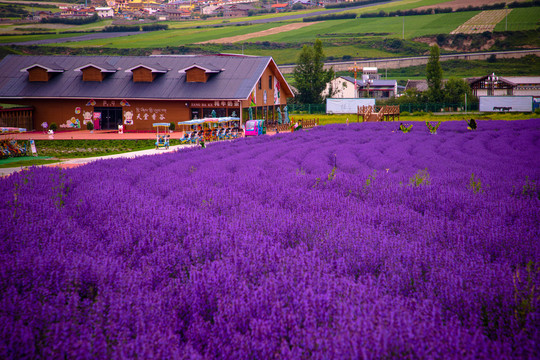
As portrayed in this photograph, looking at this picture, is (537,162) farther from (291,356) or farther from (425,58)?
(425,58)

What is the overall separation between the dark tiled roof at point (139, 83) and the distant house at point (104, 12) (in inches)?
6245

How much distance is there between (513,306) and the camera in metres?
2.78

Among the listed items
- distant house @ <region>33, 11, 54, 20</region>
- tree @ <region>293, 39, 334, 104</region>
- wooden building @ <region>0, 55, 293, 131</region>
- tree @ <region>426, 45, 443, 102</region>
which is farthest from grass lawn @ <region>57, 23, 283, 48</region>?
tree @ <region>426, 45, 443, 102</region>

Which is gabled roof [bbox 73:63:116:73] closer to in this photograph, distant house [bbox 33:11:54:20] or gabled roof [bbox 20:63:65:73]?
gabled roof [bbox 20:63:65:73]

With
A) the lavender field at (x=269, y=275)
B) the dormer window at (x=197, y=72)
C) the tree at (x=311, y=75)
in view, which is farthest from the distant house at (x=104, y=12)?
the lavender field at (x=269, y=275)

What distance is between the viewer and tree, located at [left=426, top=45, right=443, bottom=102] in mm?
71438

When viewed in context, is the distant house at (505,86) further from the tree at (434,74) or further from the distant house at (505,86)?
the tree at (434,74)

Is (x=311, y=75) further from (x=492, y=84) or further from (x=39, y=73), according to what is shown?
(x=39, y=73)

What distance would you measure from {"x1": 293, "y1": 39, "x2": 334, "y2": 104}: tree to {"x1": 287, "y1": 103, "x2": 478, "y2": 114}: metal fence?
2.33 meters

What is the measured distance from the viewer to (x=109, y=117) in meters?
41.2

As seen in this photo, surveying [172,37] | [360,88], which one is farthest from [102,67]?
[172,37]

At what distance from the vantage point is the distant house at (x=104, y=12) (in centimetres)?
18668

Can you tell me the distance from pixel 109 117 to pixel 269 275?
4115 cm

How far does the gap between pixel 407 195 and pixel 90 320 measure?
194 inches
